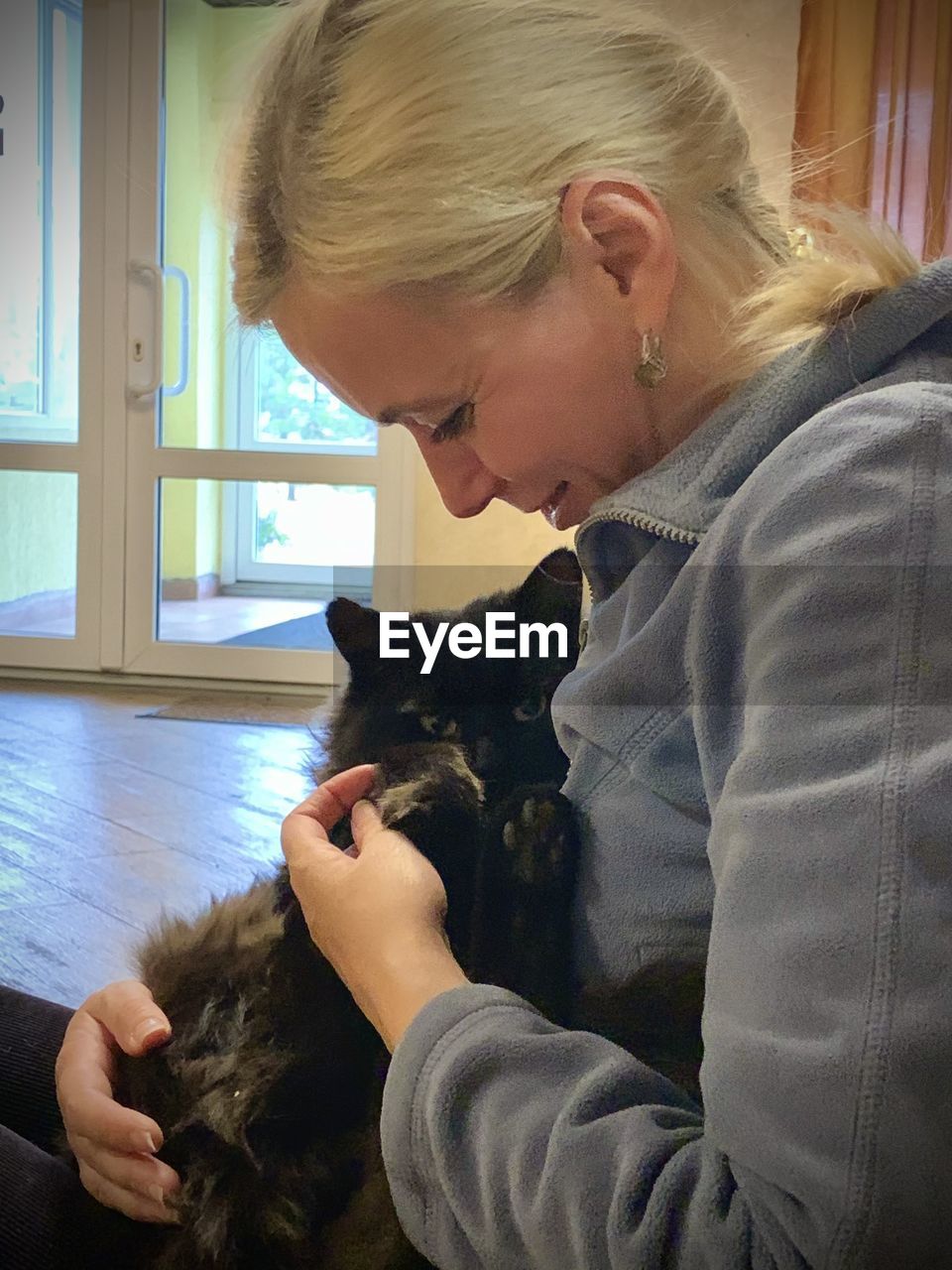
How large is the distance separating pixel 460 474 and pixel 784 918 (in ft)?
1.43

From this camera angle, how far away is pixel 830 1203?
454mm

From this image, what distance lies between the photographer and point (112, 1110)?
887 millimetres

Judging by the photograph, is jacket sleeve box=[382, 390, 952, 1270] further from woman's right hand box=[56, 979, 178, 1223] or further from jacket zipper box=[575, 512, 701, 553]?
woman's right hand box=[56, 979, 178, 1223]

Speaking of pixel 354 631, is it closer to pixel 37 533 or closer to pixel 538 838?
pixel 538 838

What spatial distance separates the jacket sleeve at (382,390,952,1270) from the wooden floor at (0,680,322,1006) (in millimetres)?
937

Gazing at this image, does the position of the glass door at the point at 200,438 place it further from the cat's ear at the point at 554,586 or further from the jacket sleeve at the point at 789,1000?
the jacket sleeve at the point at 789,1000

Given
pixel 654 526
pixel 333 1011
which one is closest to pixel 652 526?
pixel 654 526

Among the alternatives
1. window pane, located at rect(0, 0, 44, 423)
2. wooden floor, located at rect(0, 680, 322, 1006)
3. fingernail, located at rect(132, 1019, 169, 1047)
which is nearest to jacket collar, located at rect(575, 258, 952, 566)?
fingernail, located at rect(132, 1019, 169, 1047)

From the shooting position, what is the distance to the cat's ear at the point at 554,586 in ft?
3.81

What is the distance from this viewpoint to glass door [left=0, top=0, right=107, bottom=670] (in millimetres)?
4445

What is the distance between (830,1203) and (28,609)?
15.7 feet

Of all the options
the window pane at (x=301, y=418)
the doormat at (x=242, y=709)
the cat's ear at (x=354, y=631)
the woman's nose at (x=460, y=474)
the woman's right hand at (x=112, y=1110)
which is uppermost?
the window pane at (x=301, y=418)

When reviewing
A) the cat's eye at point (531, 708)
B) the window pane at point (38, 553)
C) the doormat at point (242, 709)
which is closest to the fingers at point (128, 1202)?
the cat's eye at point (531, 708)

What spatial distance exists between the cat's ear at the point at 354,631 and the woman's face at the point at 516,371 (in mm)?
519
